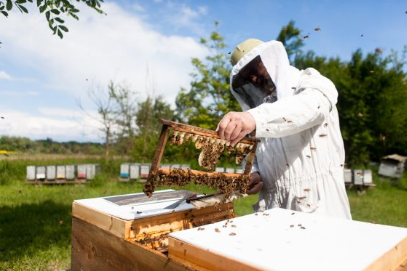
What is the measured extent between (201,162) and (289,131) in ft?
1.48

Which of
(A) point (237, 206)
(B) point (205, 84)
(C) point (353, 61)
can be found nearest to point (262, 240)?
(A) point (237, 206)

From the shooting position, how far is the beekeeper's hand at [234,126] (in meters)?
1.33

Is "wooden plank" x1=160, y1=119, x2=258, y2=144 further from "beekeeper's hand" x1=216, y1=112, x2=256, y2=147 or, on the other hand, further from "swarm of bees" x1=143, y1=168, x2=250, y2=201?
"swarm of bees" x1=143, y1=168, x2=250, y2=201

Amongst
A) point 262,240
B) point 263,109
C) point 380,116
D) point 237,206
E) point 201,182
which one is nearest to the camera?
point 262,240

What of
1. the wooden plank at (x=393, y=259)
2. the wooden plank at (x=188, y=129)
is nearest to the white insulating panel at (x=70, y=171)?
the wooden plank at (x=188, y=129)

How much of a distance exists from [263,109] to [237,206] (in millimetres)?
6386

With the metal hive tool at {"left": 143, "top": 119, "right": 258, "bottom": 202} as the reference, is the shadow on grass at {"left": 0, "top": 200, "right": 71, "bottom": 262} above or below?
below

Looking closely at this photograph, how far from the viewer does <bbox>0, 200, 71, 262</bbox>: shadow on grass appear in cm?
405

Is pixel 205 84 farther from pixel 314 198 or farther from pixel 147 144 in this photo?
pixel 314 198

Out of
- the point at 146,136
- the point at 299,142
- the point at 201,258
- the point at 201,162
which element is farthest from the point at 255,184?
the point at 146,136

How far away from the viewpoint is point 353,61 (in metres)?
16.4

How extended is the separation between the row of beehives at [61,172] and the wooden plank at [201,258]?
912 cm

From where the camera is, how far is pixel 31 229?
Answer: 4.97 m

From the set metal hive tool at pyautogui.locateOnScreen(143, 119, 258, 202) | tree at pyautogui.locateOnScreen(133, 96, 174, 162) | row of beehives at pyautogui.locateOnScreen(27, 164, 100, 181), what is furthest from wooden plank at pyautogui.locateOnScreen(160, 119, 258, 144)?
tree at pyautogui.locateOnScreen(133, 96, 174, 162)
